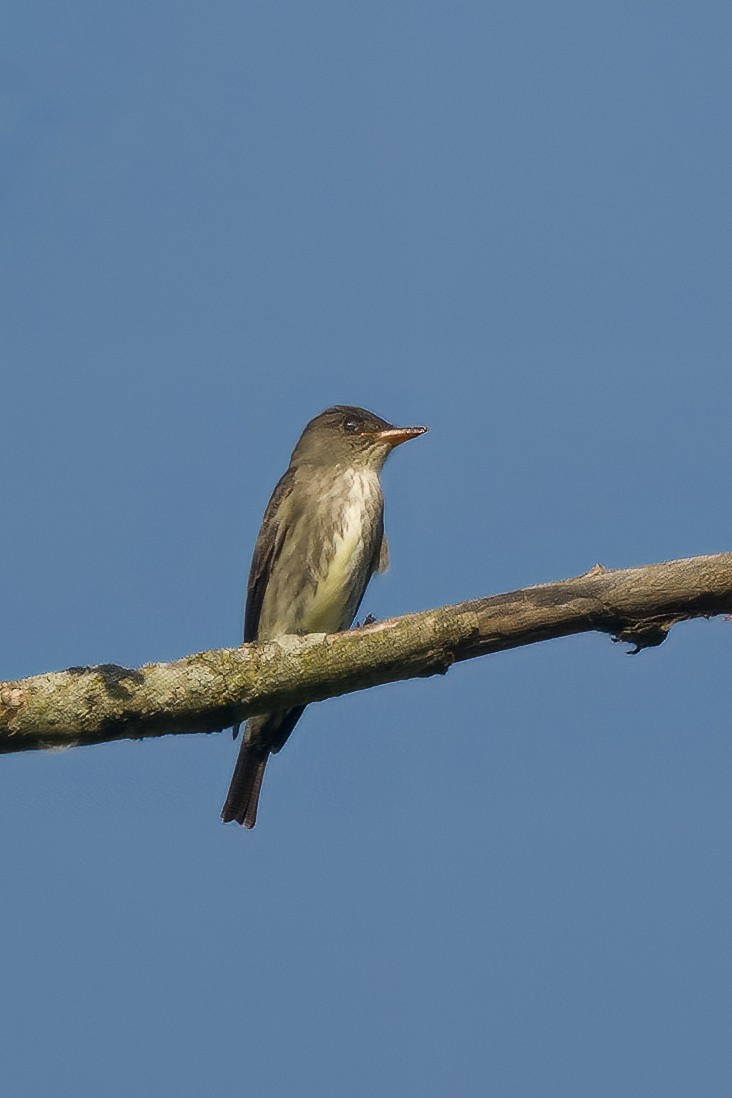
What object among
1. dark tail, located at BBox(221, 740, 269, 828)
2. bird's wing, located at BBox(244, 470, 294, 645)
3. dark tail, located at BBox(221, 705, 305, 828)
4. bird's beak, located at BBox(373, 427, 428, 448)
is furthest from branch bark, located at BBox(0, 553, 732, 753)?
bird's beak, located at BBox(373, 427, 428, 448)

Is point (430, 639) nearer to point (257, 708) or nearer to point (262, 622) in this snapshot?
point (257, 708)

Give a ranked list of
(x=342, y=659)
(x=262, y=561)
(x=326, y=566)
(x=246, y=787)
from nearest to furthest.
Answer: (x=342, y=659)
(x=246, y=787)
(x=326, y=566)
(x=262, y=561)

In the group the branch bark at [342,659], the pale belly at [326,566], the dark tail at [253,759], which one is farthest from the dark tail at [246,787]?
the branch bark at [342,659]

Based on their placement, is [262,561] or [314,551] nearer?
[314,551]

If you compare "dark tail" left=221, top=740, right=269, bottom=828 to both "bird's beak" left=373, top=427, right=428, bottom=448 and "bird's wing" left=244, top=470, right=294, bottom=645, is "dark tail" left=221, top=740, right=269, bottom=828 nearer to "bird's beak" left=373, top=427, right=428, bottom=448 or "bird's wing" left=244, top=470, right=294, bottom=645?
"bird's wing" left=244, top=470, right=294, bottom=645

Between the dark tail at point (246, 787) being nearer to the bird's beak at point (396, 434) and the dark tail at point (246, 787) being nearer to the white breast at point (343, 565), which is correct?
the white breast at point (343, 565)

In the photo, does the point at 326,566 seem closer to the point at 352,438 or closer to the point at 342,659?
the point at 352,438

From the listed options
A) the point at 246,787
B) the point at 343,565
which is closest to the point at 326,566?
the point at 343,565
